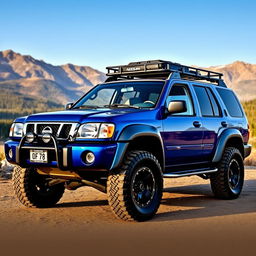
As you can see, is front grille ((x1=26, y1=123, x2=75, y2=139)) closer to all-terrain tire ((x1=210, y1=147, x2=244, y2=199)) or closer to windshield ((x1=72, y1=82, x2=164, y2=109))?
windshield ((x1=72, y1=82, x2=164, y2=109))

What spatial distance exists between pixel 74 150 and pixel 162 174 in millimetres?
1421

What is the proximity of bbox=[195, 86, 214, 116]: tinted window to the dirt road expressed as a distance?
5.21 ft

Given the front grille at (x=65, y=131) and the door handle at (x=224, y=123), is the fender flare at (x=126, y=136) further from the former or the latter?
the door handle at (x=224, y=123)

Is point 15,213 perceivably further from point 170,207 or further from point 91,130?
point 170,207

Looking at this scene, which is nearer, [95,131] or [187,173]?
[95,131]

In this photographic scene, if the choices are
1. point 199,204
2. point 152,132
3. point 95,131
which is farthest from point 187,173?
point 95,131

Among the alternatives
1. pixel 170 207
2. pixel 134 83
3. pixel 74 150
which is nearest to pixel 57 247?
pixel 74 150

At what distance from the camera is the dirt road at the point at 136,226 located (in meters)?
5.44

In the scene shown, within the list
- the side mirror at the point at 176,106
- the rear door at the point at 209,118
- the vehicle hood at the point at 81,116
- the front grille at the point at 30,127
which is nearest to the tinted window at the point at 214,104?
the rear door at the point at 209,118

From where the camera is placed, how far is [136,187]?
6898 millimetres

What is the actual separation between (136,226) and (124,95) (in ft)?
8.81

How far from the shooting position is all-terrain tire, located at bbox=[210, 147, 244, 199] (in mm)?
8984

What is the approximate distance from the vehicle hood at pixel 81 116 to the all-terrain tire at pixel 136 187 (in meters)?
0.60

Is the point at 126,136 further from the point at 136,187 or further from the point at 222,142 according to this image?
the point at 222,142
